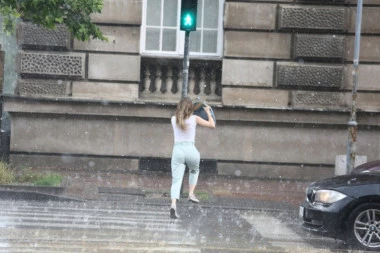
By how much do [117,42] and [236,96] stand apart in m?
3.08

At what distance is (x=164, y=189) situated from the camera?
18.1 meters

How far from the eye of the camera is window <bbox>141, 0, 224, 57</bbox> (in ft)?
70.9

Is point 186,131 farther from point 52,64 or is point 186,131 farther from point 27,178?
point 52,64

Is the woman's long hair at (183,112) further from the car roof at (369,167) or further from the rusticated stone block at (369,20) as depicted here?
the rusticated stone block at (369,20)

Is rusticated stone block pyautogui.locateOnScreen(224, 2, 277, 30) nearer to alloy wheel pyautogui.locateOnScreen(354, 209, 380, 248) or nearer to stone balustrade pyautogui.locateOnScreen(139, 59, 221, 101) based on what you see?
stone balustrade pyautogui.locateOnScreen(139, 59, 221, 101)

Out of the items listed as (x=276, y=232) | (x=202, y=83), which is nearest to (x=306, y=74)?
(x=202, y=83)

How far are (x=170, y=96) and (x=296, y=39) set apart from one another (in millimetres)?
3292

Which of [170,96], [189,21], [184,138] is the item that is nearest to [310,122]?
[170,96]

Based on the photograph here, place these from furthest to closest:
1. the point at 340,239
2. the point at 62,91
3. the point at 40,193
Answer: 1. the point at 62,91
2. the point at 40,193
3. the point at 340,239

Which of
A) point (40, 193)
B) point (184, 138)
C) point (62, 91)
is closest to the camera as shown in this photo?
point (184, 138)

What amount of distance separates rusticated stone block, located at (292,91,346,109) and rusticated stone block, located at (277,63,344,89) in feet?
0.62

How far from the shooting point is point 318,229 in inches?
466

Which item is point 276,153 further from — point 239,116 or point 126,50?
point 126,50

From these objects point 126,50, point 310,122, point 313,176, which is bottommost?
point 313,176
